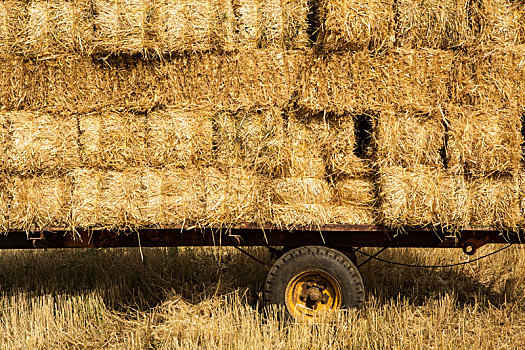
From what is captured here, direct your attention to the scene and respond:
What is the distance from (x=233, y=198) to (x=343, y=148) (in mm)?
1165

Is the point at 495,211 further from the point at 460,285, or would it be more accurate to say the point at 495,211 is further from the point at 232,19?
the point at 232,19

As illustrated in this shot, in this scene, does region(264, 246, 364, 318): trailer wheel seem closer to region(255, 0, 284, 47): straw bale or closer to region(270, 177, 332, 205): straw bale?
region(270, 177, 332, 205): straw bale

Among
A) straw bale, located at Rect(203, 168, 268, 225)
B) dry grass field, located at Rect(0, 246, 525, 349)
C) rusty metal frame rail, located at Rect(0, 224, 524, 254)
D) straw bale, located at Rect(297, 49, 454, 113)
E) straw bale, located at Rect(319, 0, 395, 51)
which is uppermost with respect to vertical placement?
straw bale, located at Rect(319, 0, 395, 51)

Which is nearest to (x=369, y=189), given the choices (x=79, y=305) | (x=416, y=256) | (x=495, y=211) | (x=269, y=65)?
(x=495, y=211)

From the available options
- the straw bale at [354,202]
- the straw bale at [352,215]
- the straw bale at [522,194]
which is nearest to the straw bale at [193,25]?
the straw bale at [354,202]

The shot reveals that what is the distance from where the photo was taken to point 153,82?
4500 millimetres

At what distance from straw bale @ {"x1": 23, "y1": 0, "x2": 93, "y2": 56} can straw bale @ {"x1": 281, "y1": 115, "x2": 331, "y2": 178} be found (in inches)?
83.2

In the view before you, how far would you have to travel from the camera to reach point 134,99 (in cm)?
453

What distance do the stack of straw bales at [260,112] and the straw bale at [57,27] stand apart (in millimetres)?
16

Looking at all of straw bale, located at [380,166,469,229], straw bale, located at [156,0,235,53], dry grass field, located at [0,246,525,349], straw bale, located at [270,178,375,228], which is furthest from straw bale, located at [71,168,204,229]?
straw bale, located at [380,166,469,229]

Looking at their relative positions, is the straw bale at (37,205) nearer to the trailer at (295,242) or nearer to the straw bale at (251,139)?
the trailer at (295,242)

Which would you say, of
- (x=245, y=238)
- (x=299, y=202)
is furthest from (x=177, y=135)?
(x=299, y=202)

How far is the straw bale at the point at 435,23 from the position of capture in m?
4.38

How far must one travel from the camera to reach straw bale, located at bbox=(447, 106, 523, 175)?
434 centimetres
